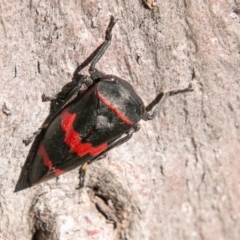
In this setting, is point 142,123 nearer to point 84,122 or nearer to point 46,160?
point 84,122

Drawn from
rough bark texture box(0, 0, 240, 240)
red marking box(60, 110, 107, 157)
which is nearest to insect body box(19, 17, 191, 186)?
red marking box(60, 110, 107, 157)

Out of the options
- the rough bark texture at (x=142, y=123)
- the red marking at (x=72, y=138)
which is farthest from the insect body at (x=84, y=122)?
the rough bark texture at (x=142, y=123)

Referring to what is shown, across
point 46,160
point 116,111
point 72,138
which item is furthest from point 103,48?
point 46,160

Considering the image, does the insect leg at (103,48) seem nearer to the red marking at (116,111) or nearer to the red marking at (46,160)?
the red marking at (116,111)

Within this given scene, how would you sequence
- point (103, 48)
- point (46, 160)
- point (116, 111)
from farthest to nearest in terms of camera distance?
point (116, 111) → point (46, 160) → point (103, 48)

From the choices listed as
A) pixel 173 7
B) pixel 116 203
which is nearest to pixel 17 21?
pixel 173 7
